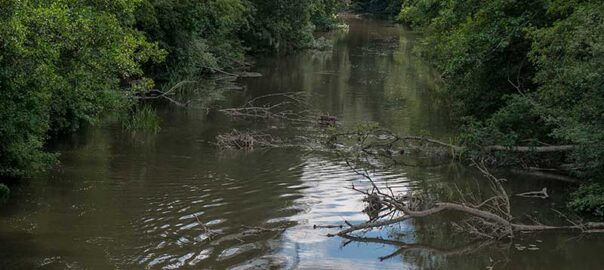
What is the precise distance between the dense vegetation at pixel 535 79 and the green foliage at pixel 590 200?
20 mm

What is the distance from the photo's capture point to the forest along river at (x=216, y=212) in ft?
35.2

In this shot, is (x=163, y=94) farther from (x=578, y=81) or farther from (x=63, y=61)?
(x=578, y=81)

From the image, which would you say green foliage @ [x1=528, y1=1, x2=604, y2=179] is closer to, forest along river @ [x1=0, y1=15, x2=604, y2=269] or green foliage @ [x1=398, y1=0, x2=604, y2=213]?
green foliage @ [x1=398, y1=0, x2=604, y2=213]

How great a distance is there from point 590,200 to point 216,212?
21.9 feet

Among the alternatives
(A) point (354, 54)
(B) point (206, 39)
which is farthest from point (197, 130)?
(A) point (354, 54)

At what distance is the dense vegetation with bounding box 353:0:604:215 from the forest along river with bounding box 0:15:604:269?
0.98 metres

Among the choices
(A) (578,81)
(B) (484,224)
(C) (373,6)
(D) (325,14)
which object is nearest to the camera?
(B) (484,224)

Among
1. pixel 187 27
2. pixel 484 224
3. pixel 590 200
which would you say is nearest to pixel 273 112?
pixel 187 27

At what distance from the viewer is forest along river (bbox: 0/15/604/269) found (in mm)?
10727

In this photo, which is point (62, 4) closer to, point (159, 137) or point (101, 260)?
point (101, 260)

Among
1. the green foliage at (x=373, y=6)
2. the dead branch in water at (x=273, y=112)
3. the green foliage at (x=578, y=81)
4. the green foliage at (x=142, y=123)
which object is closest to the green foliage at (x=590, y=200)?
the green foliage at (x=578, y=81)

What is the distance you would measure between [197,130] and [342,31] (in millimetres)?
45776

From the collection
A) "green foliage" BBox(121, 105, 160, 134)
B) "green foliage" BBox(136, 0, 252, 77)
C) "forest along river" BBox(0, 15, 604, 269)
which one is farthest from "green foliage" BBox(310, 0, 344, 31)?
"forest along river" BBox(0, 15, 604, 269)

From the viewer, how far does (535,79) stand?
51.0ft
